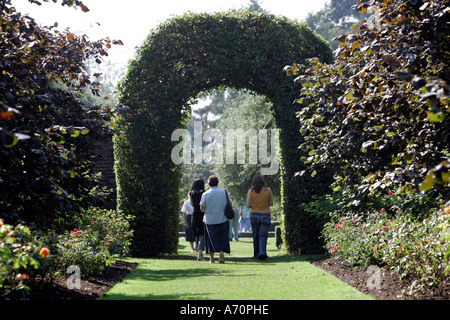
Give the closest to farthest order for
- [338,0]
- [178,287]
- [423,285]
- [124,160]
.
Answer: [423,285], [178,287], [124,160], [338,0]

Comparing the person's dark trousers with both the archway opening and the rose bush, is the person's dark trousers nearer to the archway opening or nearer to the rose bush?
the rose bush

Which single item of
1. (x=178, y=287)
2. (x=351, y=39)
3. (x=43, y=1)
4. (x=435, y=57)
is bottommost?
(x=178, y=287)

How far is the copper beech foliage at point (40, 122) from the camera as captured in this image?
575cm

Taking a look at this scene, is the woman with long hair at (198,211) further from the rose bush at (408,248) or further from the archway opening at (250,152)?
the archway opening at (250,152)

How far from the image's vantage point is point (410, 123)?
632 centimetres

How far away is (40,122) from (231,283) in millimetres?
3491

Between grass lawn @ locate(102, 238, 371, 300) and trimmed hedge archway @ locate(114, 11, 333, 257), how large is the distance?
2121mm

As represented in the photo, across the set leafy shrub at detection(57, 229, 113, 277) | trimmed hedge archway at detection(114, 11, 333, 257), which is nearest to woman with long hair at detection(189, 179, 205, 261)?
trimmed hedge archway at detection(114, 11, 333, 257)

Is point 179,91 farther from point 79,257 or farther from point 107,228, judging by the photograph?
point 79,257
